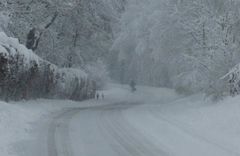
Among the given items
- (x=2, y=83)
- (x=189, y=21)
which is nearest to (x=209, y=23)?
(x=189, y=21)

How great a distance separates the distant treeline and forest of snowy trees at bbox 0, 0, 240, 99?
0.12m

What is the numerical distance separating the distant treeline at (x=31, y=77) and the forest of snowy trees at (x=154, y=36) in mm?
122

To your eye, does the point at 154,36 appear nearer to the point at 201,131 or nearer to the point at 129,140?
the point at 201,131

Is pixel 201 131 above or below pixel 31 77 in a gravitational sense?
below

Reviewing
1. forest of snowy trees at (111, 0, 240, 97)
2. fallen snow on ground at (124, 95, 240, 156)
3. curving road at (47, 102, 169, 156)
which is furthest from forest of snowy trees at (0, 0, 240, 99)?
curving road at (47, 102, 169, 156)

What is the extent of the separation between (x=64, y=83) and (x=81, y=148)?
19.4 meters

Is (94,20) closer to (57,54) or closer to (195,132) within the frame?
(57,54)

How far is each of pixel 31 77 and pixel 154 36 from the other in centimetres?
1400

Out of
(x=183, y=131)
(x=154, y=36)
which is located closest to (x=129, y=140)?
(x=183, y=131)

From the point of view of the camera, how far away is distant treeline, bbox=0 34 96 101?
18.2 metres

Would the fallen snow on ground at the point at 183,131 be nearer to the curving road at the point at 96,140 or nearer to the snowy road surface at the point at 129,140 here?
the snowy road surface at the point at 129,140

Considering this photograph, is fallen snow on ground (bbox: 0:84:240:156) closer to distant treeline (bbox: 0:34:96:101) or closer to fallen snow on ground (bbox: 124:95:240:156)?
fallen snow on ground (bbox: 124:95:240:156)

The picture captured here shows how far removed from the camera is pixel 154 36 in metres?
33.8

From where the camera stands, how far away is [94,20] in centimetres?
3234
